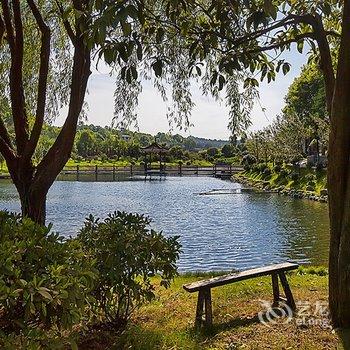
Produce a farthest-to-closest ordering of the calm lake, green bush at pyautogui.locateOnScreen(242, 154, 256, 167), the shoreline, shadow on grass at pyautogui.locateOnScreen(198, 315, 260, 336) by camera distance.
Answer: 1. green bush at pyautogui.locateOnScreen(242, 154, 256, 167)
2. the shoreline
3. the calm lake
4. shadow on grass at pyautogui.locateOnScreen(198, 315, 260, 336)

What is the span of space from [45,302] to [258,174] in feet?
119

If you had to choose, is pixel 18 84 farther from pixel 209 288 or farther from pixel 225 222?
pixel 225 222

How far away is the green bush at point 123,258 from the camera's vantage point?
330 centimetres

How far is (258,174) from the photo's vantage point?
123 feet

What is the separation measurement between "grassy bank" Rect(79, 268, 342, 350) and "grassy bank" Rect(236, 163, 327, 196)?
19.6 meters

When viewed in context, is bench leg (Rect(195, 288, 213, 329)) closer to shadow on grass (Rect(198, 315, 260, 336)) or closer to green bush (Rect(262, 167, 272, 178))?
shadow on grass (Rect(198, 315, 260, 336))

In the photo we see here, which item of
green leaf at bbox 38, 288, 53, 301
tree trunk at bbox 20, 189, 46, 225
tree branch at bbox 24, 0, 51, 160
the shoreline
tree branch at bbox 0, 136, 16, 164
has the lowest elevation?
the shoreline

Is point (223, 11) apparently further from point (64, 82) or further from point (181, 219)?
point (181, 219)

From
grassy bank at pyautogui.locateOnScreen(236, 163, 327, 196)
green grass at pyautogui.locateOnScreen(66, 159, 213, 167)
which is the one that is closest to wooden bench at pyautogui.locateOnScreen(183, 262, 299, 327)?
grassy bank at pyautogui.locateOnScreen(236, 163, 327, 196)

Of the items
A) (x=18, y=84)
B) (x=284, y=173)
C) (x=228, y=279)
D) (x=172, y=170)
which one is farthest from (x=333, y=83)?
(x=172, y=170)

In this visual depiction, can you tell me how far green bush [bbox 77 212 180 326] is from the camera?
3.30m

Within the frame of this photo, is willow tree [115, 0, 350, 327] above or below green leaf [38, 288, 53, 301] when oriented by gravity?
above

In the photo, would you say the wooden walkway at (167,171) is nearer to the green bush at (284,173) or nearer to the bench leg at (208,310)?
the green bush at (284,173)

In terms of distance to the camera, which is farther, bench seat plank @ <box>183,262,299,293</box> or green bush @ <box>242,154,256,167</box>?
green bush @ <box>242,154,256,167</box>
